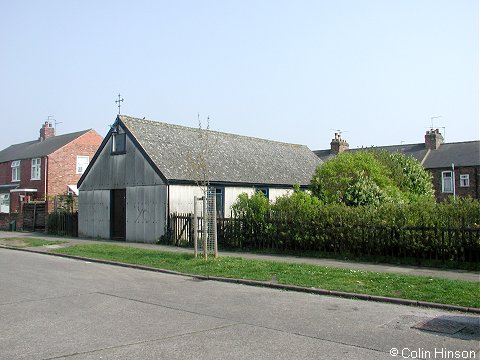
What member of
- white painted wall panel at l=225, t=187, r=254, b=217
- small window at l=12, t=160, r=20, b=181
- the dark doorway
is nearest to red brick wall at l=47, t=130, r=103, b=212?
small window at l=12, t=160, r=20, b=181

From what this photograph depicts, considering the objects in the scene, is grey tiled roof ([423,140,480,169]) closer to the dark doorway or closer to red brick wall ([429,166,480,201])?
red brick wall ([429,166,480,201])

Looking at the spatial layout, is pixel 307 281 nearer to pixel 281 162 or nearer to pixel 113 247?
pixel 113 247

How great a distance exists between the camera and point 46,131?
48.5 m

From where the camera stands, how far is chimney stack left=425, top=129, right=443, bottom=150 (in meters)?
46.7

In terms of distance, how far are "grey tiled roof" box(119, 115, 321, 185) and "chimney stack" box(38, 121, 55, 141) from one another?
23.0m

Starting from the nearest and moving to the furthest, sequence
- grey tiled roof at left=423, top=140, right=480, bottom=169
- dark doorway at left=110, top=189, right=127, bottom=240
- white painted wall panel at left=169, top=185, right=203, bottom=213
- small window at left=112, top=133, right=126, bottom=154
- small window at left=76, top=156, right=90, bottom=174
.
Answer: white painted wall panel at left=169, top=185, right=203, bottom=213 < small window at left=112, top=133, right=126, bottom=154 < dark doorway at left=110, top=189, right=127, bottom=240 < grey tiled roof at left=423, top=140, right=480, bottom=169 < small window at left=76, top=156, right=90, bottom=174

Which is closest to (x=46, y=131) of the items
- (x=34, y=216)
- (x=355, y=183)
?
(x=34, y=216)

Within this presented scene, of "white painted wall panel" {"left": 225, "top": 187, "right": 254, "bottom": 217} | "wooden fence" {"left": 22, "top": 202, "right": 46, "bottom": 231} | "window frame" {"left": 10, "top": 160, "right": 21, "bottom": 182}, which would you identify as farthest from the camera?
"window frame" {"left": 10, "top": 160, "right": 21, "bottom": 182}

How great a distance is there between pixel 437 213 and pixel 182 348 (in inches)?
445

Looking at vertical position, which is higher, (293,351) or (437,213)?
(437,213)

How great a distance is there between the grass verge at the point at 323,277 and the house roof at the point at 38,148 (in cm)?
2648

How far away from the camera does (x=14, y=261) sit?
17.8 m

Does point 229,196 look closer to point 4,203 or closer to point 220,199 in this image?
point 220,199

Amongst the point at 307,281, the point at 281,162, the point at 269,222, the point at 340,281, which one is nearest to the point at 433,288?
the point at 340,281
